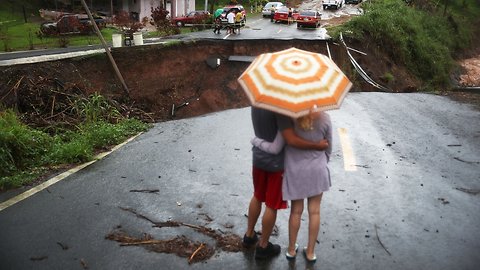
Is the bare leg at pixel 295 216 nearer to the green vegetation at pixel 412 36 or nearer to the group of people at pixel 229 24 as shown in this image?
the green vegetation at pixel 412 36

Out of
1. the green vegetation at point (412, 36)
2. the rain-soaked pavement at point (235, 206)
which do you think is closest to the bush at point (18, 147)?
the rain-soaked pavement at point (235, 206)

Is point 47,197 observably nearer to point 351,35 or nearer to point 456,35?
point 351,35

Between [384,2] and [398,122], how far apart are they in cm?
3031

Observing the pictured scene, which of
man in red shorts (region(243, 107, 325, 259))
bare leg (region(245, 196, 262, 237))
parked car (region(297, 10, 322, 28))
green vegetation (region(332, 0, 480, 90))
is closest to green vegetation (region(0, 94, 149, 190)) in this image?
bare leg (region(245, 196, 262, 237))

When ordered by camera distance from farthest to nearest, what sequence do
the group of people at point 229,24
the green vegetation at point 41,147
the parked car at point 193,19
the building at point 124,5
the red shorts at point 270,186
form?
the building at point 124,5 → the parked car at point 193,19 → the group of people at point 229,24 → the green vegetation at point 41,147 → the red shorts at point 270,186

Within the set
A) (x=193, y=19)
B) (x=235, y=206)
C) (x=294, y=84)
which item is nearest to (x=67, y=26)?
(x=193, y=19)

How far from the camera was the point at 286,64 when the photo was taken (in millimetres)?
3592

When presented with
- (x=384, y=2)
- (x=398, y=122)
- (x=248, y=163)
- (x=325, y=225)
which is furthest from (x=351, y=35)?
(x=325, y=225)

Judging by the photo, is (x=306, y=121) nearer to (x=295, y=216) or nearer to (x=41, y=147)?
(x=295, y=216)

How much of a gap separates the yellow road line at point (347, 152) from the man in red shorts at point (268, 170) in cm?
292

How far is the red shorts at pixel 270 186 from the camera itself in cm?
391

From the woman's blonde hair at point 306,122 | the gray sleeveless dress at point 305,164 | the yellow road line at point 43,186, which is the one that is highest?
the woman's blonde hair at point 306,122

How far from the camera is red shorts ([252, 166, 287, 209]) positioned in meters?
3.91

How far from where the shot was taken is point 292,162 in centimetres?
375
